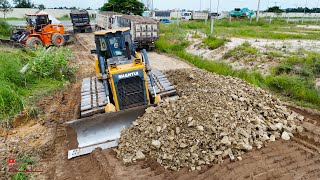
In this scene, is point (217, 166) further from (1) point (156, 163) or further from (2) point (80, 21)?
(2) point (80, 21)

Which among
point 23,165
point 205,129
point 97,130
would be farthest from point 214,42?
point 23,165

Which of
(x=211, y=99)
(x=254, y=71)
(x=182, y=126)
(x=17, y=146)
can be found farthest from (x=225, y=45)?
(x=17, y=146)

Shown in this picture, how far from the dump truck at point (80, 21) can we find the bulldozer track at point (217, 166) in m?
23.0

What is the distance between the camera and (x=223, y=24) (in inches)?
1211

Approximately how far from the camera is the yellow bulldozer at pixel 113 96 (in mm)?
5984

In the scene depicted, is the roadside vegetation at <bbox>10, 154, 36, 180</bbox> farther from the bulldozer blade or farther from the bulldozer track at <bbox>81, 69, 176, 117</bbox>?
the bulldozer track at <bbox>81, 69, 176, 117</bbox>

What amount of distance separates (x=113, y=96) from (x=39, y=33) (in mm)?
12680

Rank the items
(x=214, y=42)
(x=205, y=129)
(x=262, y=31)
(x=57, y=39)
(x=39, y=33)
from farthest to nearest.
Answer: (x=262, y=31)
(x=57, y=39)
(x=39, y=33)
(x=214, y=42)
(x=205, y=129)

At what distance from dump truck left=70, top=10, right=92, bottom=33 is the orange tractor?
9.05 m

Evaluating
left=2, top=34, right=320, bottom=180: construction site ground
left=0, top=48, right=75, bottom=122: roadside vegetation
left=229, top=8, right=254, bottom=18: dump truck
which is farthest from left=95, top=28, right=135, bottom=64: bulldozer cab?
left=229, top=8, right=254, bottom=18: dump truck

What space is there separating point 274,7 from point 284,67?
48.5 m

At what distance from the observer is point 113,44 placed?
7703 mm

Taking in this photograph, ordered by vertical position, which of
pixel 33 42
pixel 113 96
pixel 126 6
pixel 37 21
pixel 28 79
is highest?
pixel 126 6

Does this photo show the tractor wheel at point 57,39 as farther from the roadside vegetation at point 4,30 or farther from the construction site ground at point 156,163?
the construction site ground at point 156,163
